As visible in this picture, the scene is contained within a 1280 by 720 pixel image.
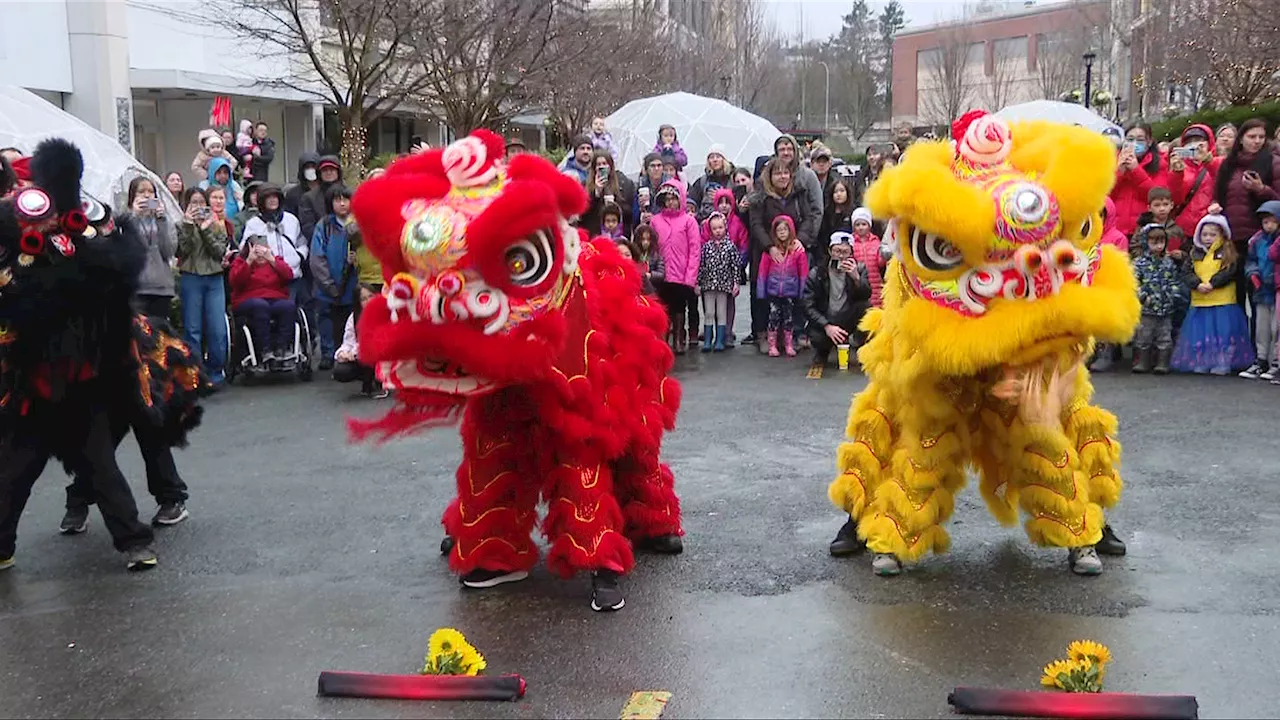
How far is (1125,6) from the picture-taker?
35.0 metres

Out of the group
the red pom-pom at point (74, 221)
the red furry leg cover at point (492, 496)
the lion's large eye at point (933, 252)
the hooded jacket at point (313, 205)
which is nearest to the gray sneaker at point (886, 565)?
the lion's large eye at point (933, 252)

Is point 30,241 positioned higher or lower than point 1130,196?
lower

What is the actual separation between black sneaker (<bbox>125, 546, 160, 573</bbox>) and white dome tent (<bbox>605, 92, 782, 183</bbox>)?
17.8 metres

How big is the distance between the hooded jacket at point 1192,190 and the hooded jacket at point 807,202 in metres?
3.23

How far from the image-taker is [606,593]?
4.72 meters

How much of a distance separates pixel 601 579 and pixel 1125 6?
35.8 metres

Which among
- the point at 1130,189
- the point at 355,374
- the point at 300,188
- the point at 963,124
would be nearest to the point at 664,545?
the point at 963,124

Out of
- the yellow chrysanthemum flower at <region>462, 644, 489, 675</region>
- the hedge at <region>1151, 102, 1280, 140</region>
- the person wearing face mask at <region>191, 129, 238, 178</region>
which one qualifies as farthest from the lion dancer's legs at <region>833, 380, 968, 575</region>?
the hedge at <region>1151, 102, 1280, 140</region>

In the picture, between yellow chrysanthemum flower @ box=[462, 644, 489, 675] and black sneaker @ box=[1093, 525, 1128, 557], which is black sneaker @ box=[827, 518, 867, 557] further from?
yellow chrysanthemum flower @ box=[462, 644, 489, 675]

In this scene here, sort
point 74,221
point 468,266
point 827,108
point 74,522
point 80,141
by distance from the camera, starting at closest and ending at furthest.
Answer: point 468,266 < point 74,221 < point 74,522 < point 80,141 < point 827,108

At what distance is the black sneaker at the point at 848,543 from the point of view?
208 inches

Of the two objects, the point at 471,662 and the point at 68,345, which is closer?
the point at 471,662

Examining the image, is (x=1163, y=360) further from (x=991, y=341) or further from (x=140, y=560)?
(x=140, y=560)

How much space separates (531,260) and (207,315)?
6559mm
